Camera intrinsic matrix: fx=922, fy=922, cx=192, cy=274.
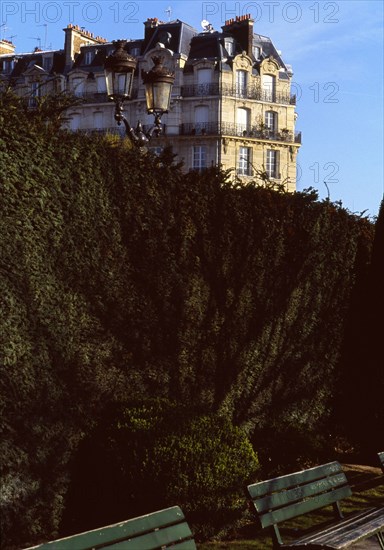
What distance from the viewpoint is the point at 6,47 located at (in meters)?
69.4

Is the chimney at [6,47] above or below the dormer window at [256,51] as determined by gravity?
above

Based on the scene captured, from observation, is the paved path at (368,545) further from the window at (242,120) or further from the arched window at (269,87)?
the arched window at (269,87)

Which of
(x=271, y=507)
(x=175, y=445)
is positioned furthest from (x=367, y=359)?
(x=271, y=507)

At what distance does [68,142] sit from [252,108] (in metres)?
52.6

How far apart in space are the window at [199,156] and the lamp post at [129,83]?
46.6 m

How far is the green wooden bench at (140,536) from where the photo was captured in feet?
14.6

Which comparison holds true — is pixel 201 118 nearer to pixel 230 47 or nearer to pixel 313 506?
pixel 230 47

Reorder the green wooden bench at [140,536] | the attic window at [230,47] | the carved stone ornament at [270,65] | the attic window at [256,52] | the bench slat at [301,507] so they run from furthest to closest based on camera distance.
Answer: the attic window at [256,52] → the carved stone ornament at [270,65] → the attic window at [230,47] → the bench slat at [301,507] → the green wooden bench at [140,536]

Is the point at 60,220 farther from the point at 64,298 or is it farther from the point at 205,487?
the point at 205,487

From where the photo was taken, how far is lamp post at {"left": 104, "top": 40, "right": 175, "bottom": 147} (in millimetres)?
11473

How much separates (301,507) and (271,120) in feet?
182

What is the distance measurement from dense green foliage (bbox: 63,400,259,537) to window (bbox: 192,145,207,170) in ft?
166

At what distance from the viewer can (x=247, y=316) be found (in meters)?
11.4

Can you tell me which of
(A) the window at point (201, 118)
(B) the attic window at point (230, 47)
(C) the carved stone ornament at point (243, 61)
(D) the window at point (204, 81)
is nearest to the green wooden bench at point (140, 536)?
(A) the window at point (201, 118)
